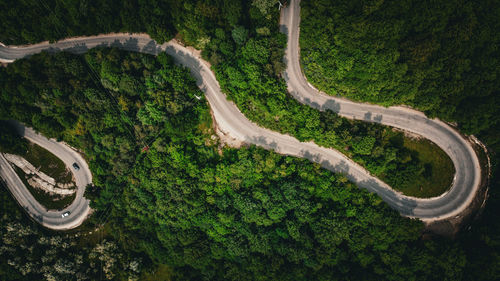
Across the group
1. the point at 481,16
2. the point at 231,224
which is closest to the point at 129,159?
the point at 231,224

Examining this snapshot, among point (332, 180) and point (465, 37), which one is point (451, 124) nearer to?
point (465, 37)

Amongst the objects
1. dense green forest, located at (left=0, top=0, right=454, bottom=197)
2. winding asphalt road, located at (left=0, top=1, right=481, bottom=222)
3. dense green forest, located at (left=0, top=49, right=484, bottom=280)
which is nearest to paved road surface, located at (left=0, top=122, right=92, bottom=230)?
dense green forest, located at (left=0, top=49, right=484, bottom=280)

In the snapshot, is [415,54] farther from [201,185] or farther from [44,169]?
[44,169]

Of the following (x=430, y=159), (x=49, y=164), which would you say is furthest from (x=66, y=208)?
(x=430, y=159)

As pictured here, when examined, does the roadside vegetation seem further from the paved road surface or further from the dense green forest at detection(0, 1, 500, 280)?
the dense green forest at detection(0, 1, 500, 280)

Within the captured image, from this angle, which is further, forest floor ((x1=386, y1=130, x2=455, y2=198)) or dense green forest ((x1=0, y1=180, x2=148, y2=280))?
dense green forest ((x1=0, y1=180, x2=148, y2=280))

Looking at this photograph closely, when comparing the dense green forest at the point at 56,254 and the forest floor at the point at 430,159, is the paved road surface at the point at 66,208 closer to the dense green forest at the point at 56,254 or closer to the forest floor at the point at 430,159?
the dense green forest at the point at 56,254
